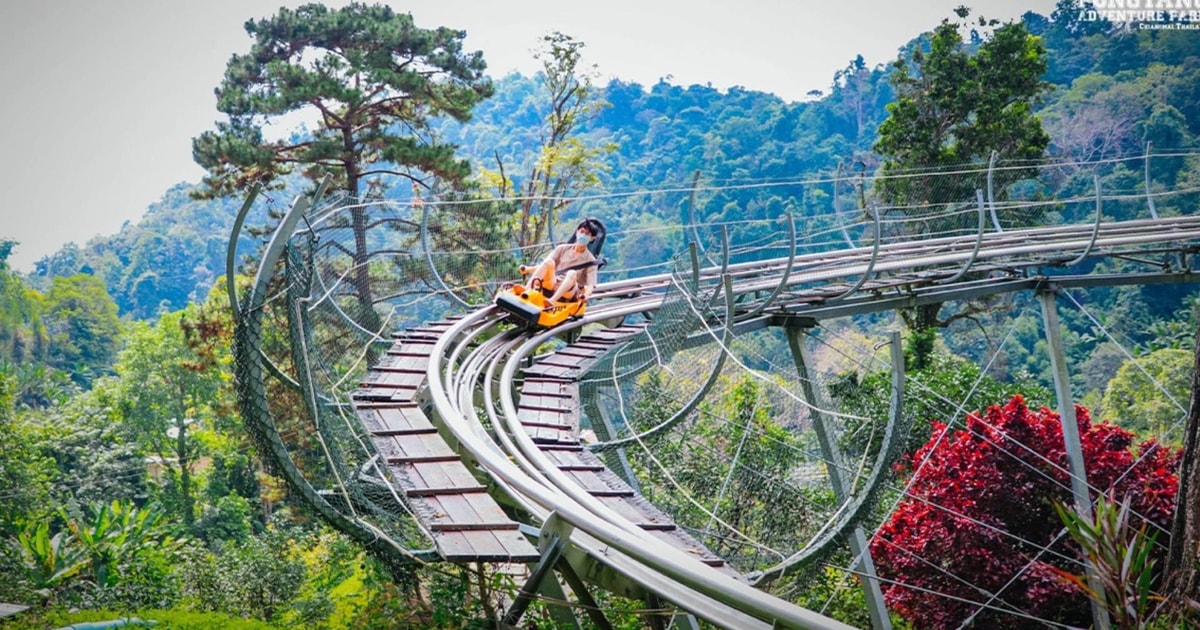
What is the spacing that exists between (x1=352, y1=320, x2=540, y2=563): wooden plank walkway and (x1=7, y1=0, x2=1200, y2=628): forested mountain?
14.9 inches

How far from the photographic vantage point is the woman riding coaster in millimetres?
7648

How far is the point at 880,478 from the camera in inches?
238

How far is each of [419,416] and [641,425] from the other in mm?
2182

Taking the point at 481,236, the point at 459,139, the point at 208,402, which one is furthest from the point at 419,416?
the point at 459,139

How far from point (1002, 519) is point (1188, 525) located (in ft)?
17.8

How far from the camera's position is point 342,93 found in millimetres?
14586

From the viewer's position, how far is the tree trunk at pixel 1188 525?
382cm

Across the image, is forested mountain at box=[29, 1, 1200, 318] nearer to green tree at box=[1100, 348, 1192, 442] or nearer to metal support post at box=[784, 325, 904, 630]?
green tree at box=[1100, 348, 1192, 442]

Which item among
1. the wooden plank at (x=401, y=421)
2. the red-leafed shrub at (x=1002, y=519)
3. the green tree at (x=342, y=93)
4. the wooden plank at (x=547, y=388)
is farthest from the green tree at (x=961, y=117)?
the wooden plank at (x=401, y=421)

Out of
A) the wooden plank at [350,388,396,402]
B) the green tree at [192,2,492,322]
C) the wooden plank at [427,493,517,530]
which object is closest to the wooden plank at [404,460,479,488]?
the wooden plank at [427,493,517,530]

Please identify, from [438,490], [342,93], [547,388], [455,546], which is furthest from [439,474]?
[342,93]

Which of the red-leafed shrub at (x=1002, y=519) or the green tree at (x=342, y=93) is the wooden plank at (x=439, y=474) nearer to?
the red-leafed shrub at (x=1002, y=519)

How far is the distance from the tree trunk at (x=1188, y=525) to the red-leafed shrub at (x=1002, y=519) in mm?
4089

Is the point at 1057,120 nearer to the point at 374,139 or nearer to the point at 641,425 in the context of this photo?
the point at 374,139
